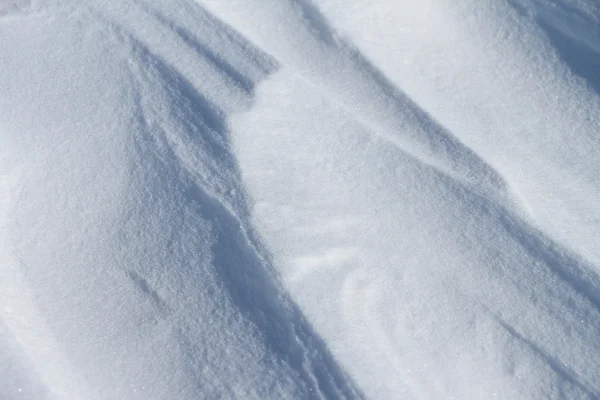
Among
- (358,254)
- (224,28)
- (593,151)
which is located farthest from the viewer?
(224,28)

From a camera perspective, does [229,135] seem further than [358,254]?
Yes

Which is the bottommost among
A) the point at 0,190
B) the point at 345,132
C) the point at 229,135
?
the point at 0,190

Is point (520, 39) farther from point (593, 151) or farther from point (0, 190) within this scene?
point (0, 190)

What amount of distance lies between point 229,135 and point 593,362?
78cm

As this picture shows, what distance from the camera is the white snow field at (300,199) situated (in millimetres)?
1006

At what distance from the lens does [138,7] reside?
4.66 feet

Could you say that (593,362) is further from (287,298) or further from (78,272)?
(78,272)

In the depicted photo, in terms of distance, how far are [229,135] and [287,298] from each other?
0.37 m

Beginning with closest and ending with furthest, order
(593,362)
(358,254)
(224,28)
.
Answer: (593,362) < (358,254) < (224,28)

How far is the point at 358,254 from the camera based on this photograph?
111 centimetres

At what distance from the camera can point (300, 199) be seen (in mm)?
1177

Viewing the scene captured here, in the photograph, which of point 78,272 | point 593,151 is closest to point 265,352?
point 78,272

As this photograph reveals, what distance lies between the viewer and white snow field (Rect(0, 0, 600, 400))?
3.30 ft

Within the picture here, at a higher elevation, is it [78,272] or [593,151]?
[593,151]
